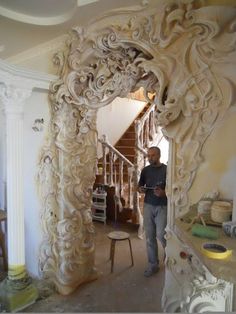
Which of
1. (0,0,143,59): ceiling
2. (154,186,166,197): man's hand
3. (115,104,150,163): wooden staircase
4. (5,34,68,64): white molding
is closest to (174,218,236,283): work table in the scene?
(154,186,166,197): man's hand

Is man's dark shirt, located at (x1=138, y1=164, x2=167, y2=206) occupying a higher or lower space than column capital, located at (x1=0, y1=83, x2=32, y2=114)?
lower

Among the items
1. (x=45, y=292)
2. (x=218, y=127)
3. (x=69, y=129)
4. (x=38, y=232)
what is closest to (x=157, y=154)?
(x=69, y=129)

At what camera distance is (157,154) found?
298cm

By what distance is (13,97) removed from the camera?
2.22 m

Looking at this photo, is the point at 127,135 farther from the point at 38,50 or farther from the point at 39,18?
the point at 39,18

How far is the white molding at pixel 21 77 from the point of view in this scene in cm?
213

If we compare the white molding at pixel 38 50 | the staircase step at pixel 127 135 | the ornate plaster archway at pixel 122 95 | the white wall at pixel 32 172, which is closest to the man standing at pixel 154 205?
the ornate plaster archway at pixel 122 95

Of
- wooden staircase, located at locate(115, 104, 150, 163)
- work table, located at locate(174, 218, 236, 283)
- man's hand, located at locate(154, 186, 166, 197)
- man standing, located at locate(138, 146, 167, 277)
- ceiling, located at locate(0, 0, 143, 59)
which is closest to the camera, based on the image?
work table, located at locate(174, 218, 236, 283)

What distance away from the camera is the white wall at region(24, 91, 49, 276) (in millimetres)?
2598

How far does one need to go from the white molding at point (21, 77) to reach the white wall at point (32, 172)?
192 millimetres

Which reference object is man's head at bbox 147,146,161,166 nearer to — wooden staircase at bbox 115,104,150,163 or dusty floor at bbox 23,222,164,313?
dusty floor at bbox 23,222,164,313

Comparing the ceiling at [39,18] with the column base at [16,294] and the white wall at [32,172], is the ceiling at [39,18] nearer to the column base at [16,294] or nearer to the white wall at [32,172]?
the white wall at [32,172]

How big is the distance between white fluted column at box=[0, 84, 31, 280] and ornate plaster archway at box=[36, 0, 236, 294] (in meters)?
0.33

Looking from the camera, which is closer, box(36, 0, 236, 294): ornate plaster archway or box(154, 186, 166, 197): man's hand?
box(36, 0, 236, 294): ornate plaster archway
